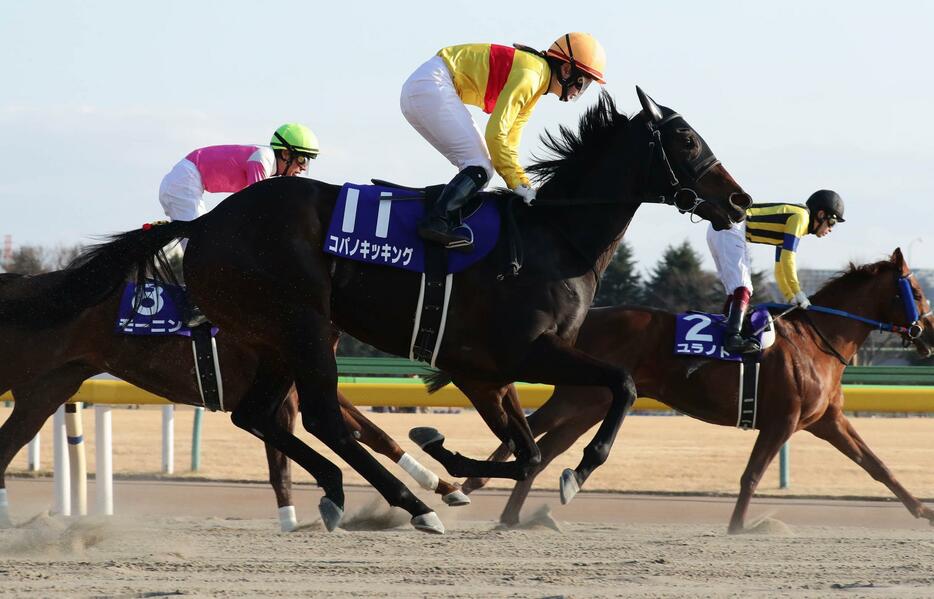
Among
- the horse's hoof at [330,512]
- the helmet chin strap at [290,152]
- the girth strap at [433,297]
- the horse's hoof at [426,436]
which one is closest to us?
the girth strap at [433,297]

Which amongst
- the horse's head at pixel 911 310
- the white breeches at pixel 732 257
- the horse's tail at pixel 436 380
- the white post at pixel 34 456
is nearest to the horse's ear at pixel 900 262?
the horse's head at pixel 911 310

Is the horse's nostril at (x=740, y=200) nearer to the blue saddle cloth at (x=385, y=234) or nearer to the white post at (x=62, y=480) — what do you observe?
the blue saddle cloth at (x=385, y=234)

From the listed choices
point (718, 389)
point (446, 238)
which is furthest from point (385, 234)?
point (718, 389)

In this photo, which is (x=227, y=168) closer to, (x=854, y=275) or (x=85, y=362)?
(x=85, y=362)

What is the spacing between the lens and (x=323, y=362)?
4.81 meters

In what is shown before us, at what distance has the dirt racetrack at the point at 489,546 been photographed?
419 centimetres

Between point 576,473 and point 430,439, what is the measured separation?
0.70 m

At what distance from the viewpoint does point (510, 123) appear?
4.77 metres

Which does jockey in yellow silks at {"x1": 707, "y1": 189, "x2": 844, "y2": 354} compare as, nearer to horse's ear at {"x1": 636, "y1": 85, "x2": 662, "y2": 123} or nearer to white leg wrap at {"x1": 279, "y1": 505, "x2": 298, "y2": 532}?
horse's ear at {"x1": 636, "y1": 85, "x2": 662, "y2": 123}

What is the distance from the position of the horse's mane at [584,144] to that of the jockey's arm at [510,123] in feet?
0.77

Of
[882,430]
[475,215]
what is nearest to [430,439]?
[475,215]

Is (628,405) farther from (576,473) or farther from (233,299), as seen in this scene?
(233,299)

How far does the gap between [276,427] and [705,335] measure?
2.79 meters

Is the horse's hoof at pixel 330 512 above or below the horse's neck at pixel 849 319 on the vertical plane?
below
